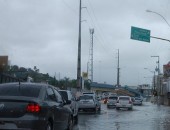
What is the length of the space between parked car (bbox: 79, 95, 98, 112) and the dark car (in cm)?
2526

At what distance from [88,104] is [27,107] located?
89.6ft

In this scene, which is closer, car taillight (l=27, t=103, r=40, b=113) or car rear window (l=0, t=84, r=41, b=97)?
car taillight (l=27, t=103, r=40, b=113)

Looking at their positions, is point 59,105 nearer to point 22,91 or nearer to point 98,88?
point 22,91

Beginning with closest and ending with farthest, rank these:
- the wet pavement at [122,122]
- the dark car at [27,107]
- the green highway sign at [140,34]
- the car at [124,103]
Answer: the dark car at [27,107] < the wet pavement at [122,122] < the green highway sign at [140,34] < the car at [124,103]

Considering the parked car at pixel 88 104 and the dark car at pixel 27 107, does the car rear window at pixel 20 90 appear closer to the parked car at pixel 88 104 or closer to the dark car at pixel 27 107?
the dark car at pixel 27 107

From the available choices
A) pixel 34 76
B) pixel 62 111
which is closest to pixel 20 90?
pixel 62 111

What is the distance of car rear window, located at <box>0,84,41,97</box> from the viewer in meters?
13.3

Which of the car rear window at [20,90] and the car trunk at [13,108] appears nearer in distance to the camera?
the car trunk at [13,108]

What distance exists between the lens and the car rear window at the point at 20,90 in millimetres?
13283

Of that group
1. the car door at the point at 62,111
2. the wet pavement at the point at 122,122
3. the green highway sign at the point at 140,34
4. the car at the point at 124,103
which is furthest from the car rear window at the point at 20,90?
the car at the point at 124,103

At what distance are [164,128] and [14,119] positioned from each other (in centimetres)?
1135

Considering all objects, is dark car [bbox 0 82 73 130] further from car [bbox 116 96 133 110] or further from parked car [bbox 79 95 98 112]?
car [bbox 116 96 133 110]

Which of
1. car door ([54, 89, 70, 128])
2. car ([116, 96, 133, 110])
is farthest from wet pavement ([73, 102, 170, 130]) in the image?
car ([116, 96, 133, 110])

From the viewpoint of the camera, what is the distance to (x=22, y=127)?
12.3 m
